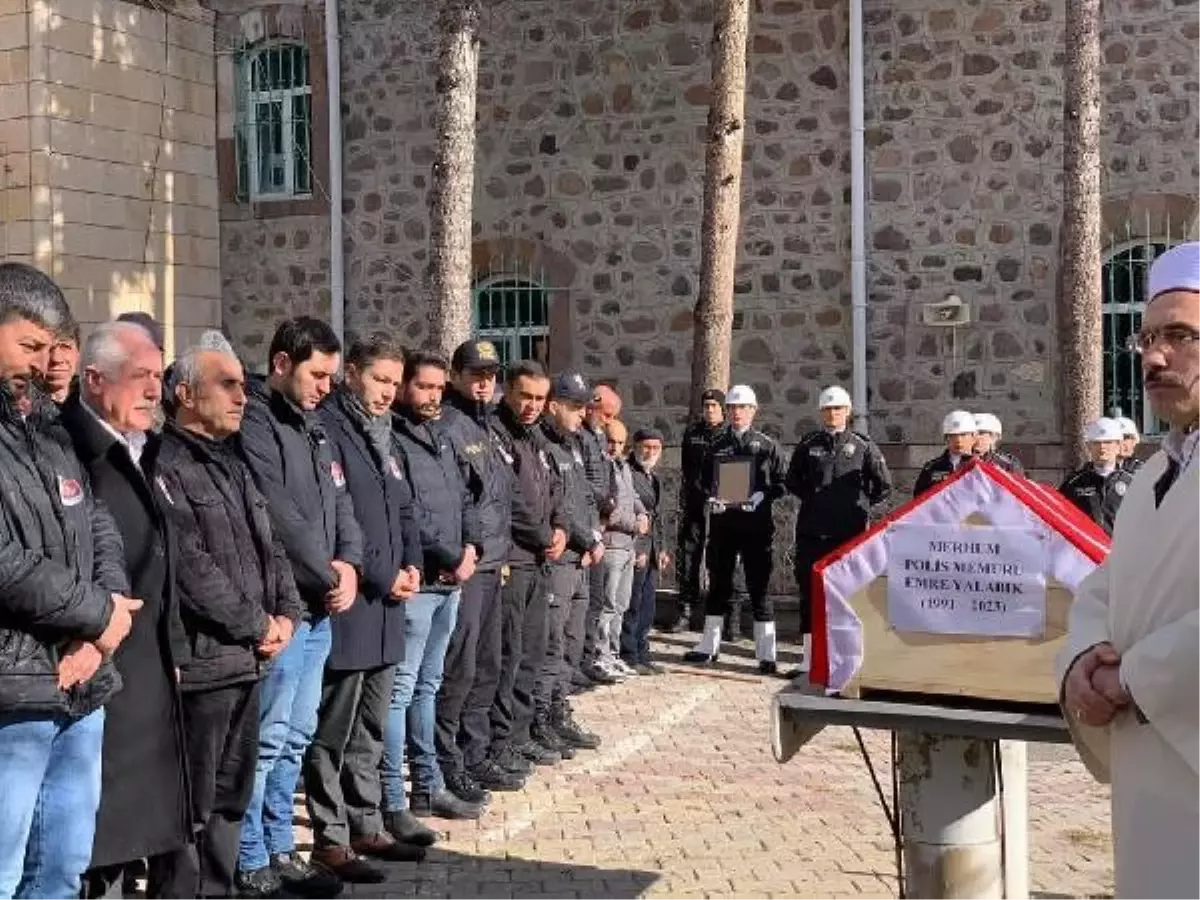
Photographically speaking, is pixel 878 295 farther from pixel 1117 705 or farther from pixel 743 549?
pixel 1117 705

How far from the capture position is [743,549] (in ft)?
37.5

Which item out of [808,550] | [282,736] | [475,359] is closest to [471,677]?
[475,359]

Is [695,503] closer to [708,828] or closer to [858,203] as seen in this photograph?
[858,203]

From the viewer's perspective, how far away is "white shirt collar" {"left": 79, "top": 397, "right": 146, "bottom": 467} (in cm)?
433

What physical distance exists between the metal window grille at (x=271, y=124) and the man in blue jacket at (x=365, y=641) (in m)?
10.5

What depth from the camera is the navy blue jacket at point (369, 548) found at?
5941 mm

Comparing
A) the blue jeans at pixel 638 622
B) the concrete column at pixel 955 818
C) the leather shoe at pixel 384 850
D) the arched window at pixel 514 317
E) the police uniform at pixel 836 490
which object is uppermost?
the arched window at pixel 514 317

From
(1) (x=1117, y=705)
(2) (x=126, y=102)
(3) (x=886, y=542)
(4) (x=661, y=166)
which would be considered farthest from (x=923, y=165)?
(1) (x=1117, y=705)

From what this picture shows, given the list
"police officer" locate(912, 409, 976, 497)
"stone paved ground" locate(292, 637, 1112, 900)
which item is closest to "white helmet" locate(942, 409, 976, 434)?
"police officer" locate(912, 409, 976, 497)

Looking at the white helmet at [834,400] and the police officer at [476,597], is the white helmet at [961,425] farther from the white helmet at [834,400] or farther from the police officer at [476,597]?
the police officer at [476,597]

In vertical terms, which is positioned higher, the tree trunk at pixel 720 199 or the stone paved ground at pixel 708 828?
the tree trunk at pixel 720 199

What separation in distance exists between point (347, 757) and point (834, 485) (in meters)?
5.55

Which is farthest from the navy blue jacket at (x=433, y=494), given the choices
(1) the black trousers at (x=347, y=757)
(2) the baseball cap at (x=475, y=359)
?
(2) the baseball cap at (x=475, y=359)

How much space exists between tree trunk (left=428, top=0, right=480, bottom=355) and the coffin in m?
8.44
